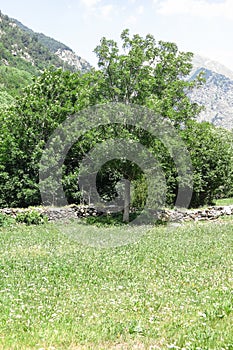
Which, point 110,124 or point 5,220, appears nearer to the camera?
point 5,220

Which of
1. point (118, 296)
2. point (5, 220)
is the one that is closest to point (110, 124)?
point (5, 220)

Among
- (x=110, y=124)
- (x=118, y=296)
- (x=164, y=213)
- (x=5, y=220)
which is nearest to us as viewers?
(x=118, y=296)

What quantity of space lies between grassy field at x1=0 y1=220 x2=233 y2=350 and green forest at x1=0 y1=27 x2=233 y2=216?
13059 mm

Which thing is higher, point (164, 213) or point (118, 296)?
point (164, 213)

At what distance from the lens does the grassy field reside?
6.31 metres

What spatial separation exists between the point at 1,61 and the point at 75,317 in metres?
198

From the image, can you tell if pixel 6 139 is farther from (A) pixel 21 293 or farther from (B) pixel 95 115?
(A) pixel 21 293

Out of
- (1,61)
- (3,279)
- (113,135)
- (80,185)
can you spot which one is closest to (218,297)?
(3,279)

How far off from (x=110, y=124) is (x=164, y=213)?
8524mm

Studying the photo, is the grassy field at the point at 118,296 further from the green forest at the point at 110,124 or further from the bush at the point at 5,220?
the green forest at the point at 110,124

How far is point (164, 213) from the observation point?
30.2 meters

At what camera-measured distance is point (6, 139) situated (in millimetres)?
35125

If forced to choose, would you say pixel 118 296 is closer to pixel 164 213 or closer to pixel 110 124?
pixel 110 124

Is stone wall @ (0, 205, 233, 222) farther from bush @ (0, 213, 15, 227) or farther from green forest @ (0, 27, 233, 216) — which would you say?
green forest @ (0, 27, 233, 216)
